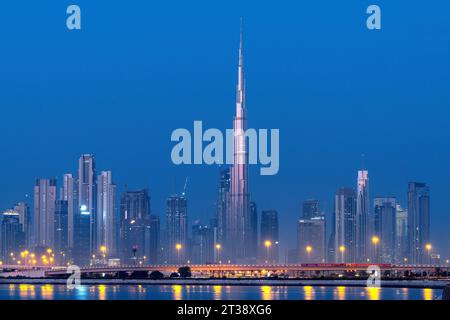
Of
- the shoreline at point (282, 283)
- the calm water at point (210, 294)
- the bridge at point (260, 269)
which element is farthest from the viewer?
the bridge at point (260, 269)

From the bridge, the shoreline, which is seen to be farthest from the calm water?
the bridge

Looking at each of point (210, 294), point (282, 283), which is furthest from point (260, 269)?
point (210, 294)

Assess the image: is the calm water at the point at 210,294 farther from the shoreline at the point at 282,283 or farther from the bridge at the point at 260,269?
the bridge at the point at 260,269

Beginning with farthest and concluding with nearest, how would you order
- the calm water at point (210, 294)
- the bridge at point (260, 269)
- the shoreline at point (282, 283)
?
the bridge at point (260, 269), the shoreline at point (282, 283), the calm water at point (210, 294)

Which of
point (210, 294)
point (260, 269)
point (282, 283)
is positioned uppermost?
point (210, 294)

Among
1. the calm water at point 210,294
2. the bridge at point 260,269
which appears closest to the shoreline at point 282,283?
the calm water at point 210,294

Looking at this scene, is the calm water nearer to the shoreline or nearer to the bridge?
the shoreline

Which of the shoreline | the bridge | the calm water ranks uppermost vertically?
the calm water

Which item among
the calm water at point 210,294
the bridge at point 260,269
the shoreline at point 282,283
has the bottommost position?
the bridge at point 260,269

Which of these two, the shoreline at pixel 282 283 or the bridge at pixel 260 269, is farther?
the bridge at pixel 260 269

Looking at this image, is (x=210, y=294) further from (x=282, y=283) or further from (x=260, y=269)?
(x=260, y=269)

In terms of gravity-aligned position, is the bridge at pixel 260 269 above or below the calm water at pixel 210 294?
below

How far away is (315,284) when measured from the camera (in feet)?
414
